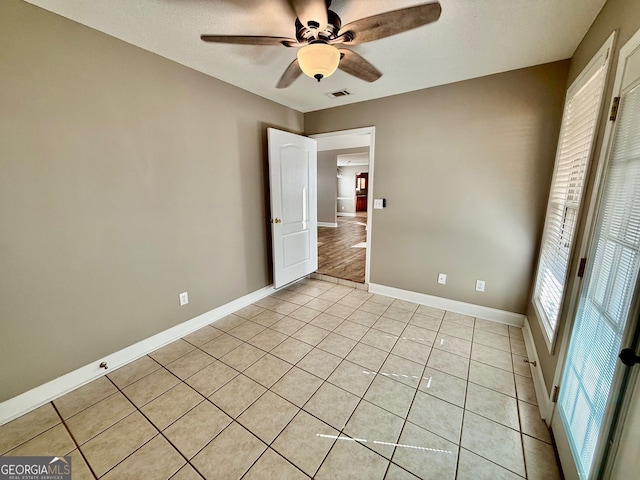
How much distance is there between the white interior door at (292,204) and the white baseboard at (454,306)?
1056 mm

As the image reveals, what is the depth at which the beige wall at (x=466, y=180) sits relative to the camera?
2.28m

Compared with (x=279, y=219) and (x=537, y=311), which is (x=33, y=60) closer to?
(x=279, y=219)

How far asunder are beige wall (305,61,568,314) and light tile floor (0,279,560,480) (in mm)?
664

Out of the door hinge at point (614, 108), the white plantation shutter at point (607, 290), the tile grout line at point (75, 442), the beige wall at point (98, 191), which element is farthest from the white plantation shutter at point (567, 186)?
the beige wall at point (98, 191)

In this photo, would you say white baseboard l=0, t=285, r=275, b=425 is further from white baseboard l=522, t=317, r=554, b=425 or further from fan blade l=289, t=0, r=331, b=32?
white baseboard l=522, t=317, r=554, b=425

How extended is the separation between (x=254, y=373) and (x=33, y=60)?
2.42 metres

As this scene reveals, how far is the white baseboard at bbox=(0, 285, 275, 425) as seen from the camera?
1566mm

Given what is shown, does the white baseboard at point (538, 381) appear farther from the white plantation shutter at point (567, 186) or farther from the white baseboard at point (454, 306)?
the white plantation shutter at point (567, 186)

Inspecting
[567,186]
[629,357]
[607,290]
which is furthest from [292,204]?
[629,357]

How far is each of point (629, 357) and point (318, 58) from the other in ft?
6.10

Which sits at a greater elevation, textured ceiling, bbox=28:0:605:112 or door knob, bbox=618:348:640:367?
textured ceiling, bbox=28:0:605:112

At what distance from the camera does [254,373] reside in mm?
1921

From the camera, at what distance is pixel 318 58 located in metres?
1.46

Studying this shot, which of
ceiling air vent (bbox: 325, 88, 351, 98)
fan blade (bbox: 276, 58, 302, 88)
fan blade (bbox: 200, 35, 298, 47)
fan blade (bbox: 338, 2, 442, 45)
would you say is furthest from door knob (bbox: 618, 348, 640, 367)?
ceiling air vent (bbox: 325, 88, 351, 98)
